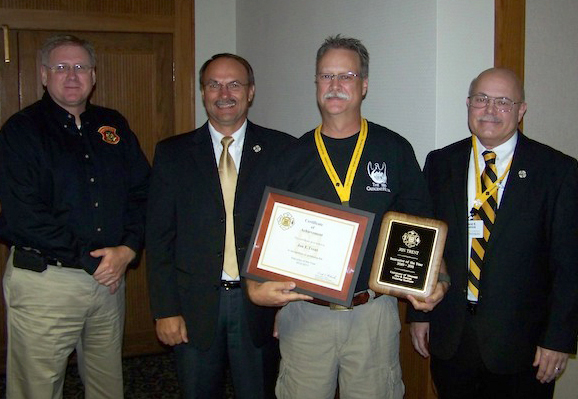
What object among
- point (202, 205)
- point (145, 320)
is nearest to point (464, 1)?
point (202, 205)

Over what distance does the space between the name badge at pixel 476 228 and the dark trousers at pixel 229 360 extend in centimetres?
89

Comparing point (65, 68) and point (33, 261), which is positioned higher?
point (65, 68)

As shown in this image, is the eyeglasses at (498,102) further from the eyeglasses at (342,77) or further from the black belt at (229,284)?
the black belt at (229,284)

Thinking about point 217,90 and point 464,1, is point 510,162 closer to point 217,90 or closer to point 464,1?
point 464,1

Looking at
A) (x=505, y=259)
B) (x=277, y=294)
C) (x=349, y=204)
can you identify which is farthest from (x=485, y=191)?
(x=277, y=294)

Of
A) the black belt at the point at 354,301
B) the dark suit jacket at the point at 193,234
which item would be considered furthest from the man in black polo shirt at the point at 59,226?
the black belt at the point at 354,301

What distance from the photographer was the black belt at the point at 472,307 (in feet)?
6.92

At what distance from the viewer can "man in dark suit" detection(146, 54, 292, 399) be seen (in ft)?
7.36

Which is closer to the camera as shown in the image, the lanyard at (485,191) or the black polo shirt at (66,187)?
the lanyard at (485,191)

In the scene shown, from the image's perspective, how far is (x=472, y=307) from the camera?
2.12 metres

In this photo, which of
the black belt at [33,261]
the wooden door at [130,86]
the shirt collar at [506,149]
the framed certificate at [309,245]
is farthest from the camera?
the wooden door at [130,86]

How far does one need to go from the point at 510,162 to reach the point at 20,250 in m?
1.97

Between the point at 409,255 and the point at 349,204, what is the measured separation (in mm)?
270

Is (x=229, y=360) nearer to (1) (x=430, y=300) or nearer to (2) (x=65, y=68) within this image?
(1) (x=430, y=300)
